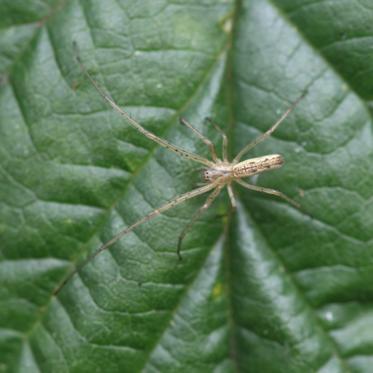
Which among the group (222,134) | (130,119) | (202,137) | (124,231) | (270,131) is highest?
(270,131)

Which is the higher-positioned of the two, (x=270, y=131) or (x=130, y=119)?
(x=270, y=131)

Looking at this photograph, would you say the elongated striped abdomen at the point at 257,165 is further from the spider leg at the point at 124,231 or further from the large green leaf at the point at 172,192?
the spider leg at the point at 124,231

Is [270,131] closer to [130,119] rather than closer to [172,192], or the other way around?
[172,192]

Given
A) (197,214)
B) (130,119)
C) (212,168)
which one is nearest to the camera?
(130,119)

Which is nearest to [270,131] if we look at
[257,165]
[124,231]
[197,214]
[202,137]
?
[257,165]

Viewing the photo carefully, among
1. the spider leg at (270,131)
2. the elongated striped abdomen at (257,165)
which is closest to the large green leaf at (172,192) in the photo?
the spider leg at (270,131)

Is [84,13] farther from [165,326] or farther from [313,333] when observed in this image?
[313,333]

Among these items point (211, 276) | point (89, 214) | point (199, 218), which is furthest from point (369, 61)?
point (89, 214)
